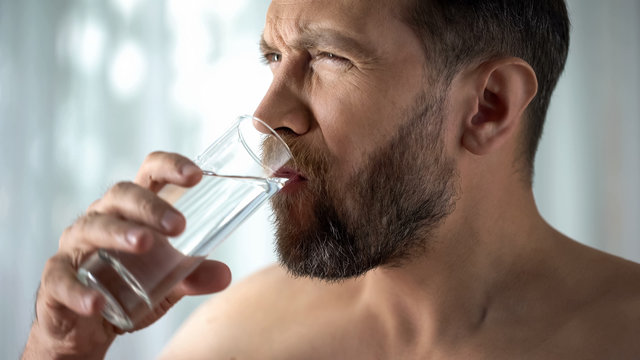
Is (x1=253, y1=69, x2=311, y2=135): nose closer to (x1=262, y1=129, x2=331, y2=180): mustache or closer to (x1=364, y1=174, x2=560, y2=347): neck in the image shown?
(x1=262, y1=129, x2=331, y2=180): mustache

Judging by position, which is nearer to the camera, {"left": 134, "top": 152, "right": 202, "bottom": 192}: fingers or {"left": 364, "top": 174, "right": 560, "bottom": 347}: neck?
{"left": 134, "top": 152, "right": 202, "bottom": 192}: fingers

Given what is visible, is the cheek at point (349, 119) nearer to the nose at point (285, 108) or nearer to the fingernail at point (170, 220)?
the nose at point (285, 108)

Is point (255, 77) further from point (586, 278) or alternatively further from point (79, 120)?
point (586, 278)

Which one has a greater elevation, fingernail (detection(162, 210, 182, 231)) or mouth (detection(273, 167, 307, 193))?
fingernail (detection(162, 210, 182, 231))

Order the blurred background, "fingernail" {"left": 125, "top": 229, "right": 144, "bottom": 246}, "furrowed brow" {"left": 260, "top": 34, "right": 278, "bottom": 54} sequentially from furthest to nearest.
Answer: the blurred background < "furrowed brow" {"left": 260, "top": 34, "right": 278, "bottom": 54} < "fingernail" {"left": 125, "top": 229, "right": 144, "bottom": 246}

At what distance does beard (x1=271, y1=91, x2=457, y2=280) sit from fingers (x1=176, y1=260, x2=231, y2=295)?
0.15 metres

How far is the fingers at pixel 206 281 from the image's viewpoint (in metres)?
1.09

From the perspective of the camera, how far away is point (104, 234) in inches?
31.1

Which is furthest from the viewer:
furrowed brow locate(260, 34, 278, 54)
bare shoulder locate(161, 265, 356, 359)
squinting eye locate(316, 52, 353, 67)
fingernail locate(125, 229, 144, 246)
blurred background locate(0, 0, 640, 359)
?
blurred background locate(0, 0, 640, 359)

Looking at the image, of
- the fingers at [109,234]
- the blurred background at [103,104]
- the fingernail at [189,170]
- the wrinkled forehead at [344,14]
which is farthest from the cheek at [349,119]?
the blurred background at [103,104]

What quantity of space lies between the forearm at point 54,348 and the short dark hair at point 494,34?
32.7 inches

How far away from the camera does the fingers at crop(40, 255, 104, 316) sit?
78 cm

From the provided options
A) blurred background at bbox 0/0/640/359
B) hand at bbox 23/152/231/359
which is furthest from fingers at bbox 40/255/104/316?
blurred background at bbox 0/0/640/359

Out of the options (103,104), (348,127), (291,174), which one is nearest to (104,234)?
(291,174)
